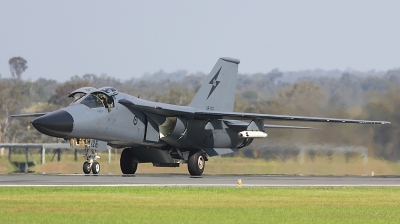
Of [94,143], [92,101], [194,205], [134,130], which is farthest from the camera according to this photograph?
[134,130]

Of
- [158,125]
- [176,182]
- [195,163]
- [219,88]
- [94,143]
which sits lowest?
[176,182]

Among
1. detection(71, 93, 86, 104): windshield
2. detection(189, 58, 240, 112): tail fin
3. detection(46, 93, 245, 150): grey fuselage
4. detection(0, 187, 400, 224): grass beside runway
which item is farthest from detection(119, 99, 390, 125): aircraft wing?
detection(0, 187, 400, 224): grass beside runway

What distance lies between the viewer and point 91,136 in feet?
78.2

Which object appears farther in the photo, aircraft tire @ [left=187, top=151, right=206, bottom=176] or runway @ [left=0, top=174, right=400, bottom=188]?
aircraft tire @ [left=187, top=151, right=206, bottom=176]

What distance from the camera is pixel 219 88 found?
29969 millimetres

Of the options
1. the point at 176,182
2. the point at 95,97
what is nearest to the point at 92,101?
the point at 95,97

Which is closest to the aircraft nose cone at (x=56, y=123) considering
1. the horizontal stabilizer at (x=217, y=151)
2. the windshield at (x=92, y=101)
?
the windshield at (x=92, y=101)

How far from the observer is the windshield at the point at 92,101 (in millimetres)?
23942

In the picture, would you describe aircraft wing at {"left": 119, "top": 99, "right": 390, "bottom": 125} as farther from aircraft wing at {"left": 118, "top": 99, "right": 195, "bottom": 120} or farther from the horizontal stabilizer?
the horizontal stabilizer

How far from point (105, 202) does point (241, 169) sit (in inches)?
714

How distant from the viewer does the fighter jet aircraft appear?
23.5m

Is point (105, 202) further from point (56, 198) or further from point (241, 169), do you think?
point (241, 169)

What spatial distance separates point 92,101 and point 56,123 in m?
2.01

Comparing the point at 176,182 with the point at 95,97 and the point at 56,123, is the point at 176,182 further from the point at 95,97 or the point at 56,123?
the point at 95,97
